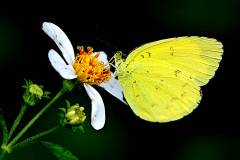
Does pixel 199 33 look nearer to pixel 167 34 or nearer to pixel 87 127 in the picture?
pixel 167 34

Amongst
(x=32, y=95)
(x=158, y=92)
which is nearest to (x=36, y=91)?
(x=32, y=95)

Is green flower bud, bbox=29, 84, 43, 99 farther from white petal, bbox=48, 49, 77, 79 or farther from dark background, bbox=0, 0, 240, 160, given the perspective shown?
dark background, bbox=0, 0, 240, 160

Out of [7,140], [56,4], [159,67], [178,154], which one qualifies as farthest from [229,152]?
[7,140]

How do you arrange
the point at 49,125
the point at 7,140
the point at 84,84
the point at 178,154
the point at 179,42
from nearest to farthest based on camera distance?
1. the point at 7,140
2. the point at 84,84
3. the point at 179,42
4. the point at 49,125
5. the point at 178,154

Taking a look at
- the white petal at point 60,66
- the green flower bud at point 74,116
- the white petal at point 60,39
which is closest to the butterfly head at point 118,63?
the white petal at point 60,39

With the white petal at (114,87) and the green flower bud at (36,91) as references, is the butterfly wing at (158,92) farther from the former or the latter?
the green flower bud at (36,91)

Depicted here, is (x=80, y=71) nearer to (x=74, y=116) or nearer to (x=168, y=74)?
(x=74, y=116)
